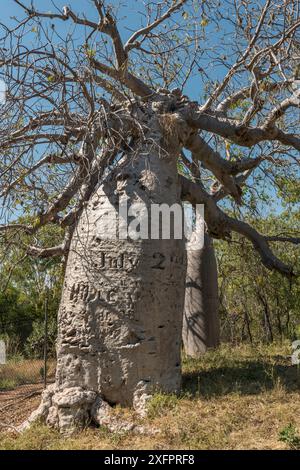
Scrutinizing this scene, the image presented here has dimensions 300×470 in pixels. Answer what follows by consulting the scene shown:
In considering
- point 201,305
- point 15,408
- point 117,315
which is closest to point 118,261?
point 117,315

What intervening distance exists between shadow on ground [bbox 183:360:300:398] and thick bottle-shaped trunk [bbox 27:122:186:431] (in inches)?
11.7

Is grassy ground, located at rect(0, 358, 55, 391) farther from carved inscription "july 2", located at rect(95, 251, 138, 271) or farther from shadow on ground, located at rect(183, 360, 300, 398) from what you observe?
carved inscription "july 2", located at rect(95, 251, 138, 271)

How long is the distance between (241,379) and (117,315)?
1.33m

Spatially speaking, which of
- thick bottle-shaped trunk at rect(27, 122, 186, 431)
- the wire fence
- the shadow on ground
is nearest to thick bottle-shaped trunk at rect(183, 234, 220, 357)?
the shadow on ground

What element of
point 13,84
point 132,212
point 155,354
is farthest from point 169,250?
point 13,84

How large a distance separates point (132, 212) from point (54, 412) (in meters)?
1.77

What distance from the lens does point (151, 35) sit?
5.48 m

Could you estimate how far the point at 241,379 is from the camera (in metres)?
4.22

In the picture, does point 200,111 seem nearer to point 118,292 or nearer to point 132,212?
point 132,212

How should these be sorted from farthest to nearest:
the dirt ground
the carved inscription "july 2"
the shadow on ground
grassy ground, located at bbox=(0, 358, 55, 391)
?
grassy ground, located at bbox=(0, 358, 55, 391) → the dirt ground → the carved inscription "july 2" → the shadow on ground

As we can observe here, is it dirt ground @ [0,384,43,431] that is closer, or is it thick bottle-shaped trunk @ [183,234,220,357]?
dirt ground @ [0,384,43,431]

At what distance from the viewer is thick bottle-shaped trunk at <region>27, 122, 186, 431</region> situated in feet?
12.3

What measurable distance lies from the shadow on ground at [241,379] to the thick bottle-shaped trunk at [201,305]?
6.50 feet

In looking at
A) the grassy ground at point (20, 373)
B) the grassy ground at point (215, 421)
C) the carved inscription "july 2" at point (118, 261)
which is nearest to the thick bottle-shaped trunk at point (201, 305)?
the grassy ground at point (20, 373)
